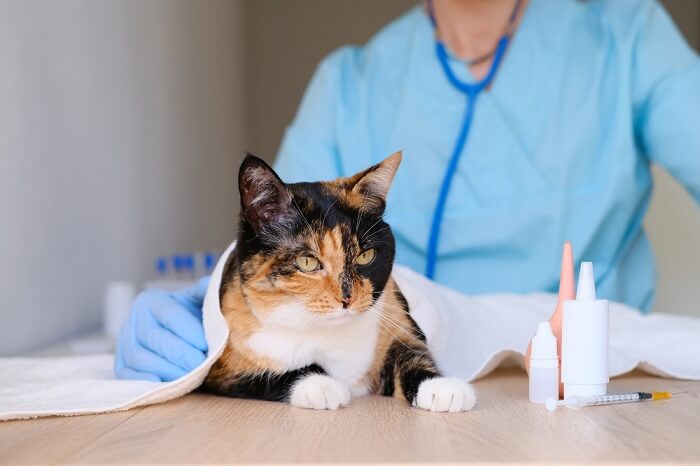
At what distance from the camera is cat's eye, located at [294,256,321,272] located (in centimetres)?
100

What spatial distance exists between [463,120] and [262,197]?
35.2 inches

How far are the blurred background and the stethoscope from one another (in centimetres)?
79

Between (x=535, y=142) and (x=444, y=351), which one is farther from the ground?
(x=535, y=142)

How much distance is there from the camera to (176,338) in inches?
43.8

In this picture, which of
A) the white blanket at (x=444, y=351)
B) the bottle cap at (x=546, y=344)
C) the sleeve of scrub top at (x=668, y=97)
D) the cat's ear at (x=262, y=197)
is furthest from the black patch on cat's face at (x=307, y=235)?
the sleeve of scrub top at (x=668, y=97)

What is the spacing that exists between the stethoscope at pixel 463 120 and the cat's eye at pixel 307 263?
764 mm

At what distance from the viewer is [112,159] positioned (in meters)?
1.99

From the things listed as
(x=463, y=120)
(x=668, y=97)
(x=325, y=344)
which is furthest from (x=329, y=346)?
(x=668, y=97)

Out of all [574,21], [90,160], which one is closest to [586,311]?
[574,21]

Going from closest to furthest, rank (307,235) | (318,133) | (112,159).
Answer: (307,235) < (318,133) < (112,159)

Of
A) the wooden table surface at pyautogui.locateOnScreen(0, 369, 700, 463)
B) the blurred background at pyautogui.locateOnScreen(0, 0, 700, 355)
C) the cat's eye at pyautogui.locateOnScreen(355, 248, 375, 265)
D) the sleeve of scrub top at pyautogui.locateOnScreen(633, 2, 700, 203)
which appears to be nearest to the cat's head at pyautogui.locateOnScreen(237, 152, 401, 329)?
the cat's eye at pyautogui.locateOnScreen(355, 248, 375, 265)

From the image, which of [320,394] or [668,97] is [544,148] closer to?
[668,97]

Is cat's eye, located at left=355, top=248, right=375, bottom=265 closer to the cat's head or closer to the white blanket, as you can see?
the cat's head

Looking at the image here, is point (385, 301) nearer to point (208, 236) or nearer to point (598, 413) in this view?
point (598, 413)
